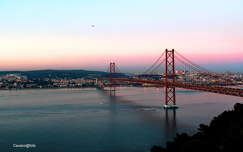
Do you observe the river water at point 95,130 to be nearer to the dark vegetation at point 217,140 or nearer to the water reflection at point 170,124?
the water reflection at point 170,124

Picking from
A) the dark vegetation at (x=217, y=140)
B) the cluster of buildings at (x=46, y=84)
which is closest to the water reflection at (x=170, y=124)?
the dark vegetation at (x=217, y=140)

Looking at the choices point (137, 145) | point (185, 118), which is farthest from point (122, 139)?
point (185, 118)

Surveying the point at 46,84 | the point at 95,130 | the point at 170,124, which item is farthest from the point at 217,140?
the point at 46,84

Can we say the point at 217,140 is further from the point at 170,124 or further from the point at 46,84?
the point at 46,84

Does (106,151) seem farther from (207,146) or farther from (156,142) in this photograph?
(207,146)

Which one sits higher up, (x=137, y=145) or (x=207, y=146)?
(x=207, y=146)

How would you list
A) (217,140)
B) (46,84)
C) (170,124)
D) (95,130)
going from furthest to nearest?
(46,84) < (170,124) < (95,130) < (217,140)

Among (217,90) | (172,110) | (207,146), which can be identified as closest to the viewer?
(207,146)

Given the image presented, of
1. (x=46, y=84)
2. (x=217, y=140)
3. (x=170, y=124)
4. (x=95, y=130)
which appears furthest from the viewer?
(x=46, y=84)

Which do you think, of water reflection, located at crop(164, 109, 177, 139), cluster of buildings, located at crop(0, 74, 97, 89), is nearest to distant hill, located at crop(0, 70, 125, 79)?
cluster of buildings, located at crop(0, 74, 97, 89)
